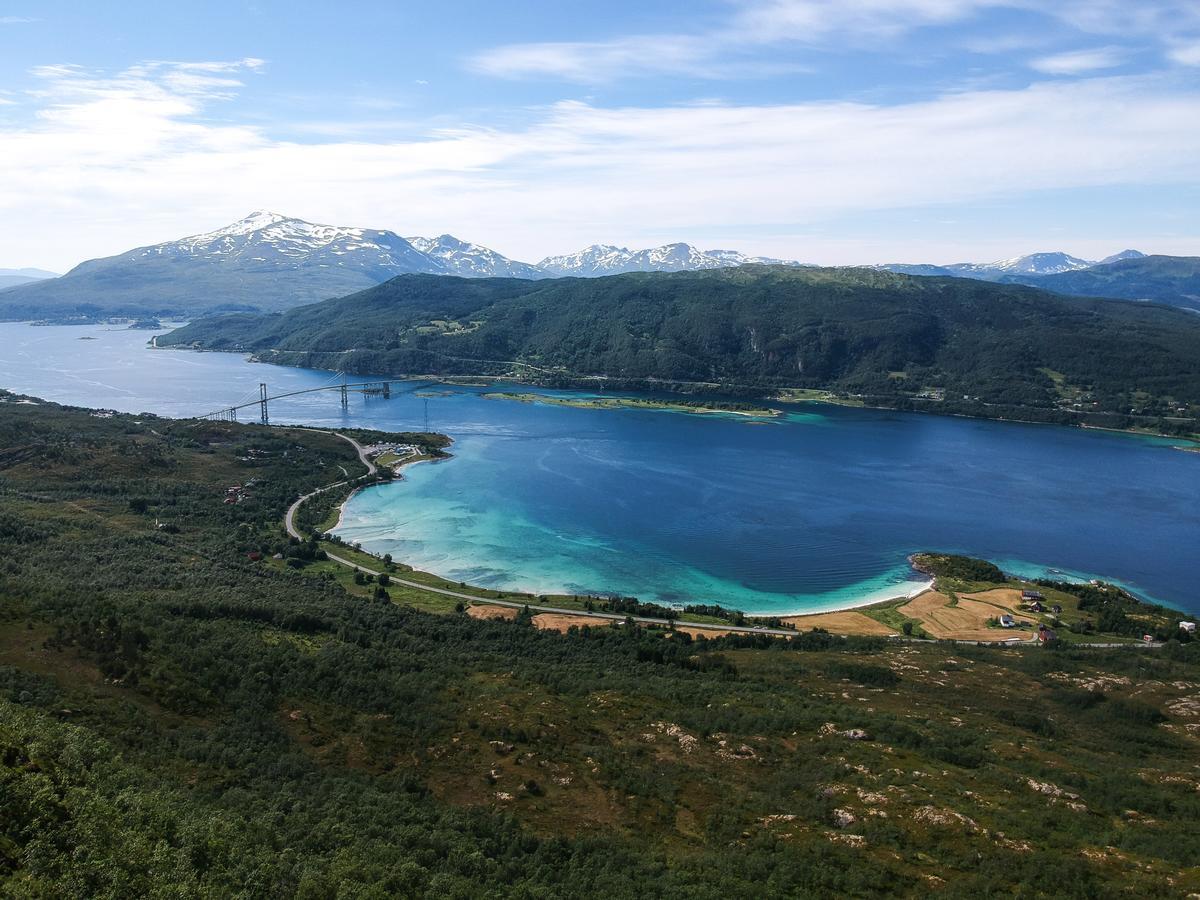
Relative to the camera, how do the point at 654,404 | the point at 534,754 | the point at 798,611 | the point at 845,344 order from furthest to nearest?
the point at 845,344
the point at 654,404
the point at 798,611
the point at 534,754

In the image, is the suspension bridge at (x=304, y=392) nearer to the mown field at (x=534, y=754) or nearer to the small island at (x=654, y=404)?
the small island at (x=654, y=404)

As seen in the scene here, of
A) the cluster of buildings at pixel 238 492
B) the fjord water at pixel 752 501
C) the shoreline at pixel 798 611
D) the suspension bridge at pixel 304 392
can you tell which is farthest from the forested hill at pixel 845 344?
the cluster of buildings at pixel 238 492

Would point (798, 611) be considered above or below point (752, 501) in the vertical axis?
below

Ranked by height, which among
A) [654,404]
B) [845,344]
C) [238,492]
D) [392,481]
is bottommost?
[392,481]

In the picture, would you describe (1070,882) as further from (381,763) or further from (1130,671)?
(1130,671)

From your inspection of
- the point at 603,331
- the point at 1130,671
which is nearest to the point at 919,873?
the point at 1130,671

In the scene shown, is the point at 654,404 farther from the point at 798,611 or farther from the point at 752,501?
the point at 798,611

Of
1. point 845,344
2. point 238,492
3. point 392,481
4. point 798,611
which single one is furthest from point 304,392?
point 845,344

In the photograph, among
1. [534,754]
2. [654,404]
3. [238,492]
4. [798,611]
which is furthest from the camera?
[654,404]
